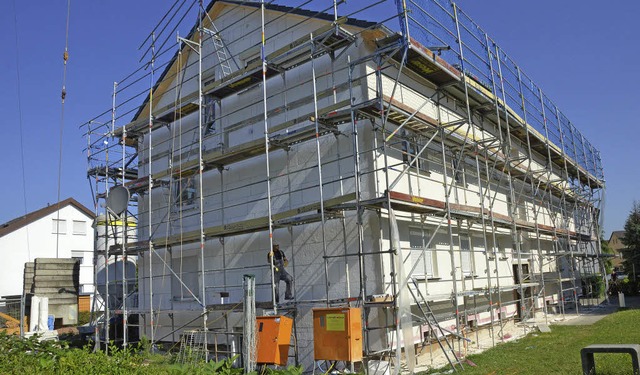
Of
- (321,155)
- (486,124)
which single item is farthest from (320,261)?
(486,124)

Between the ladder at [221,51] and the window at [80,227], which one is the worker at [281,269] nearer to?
the ladder at [221,51]

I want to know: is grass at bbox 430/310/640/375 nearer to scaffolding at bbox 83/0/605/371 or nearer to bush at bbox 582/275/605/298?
scaffolding at bbox 83/0/605/371

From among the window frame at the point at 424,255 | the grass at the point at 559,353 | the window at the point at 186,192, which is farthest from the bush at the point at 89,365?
the window at the point at 186,192

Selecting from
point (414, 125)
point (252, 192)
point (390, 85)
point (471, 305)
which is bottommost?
point (471, 305)

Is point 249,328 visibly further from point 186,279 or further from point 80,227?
point 80,227

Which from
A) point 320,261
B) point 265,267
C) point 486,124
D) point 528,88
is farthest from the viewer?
point 528,88

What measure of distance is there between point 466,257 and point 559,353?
160 inches

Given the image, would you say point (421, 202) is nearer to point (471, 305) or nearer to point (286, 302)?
point (286, 302)

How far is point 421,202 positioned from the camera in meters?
11.0

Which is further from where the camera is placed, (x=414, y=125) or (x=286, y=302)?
(x=414, y=125)

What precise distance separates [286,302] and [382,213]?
2.80 meters

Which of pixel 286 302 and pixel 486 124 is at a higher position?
pixel 486 124

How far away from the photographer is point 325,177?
12156 millimetres

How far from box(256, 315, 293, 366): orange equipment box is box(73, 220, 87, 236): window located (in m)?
29.7
